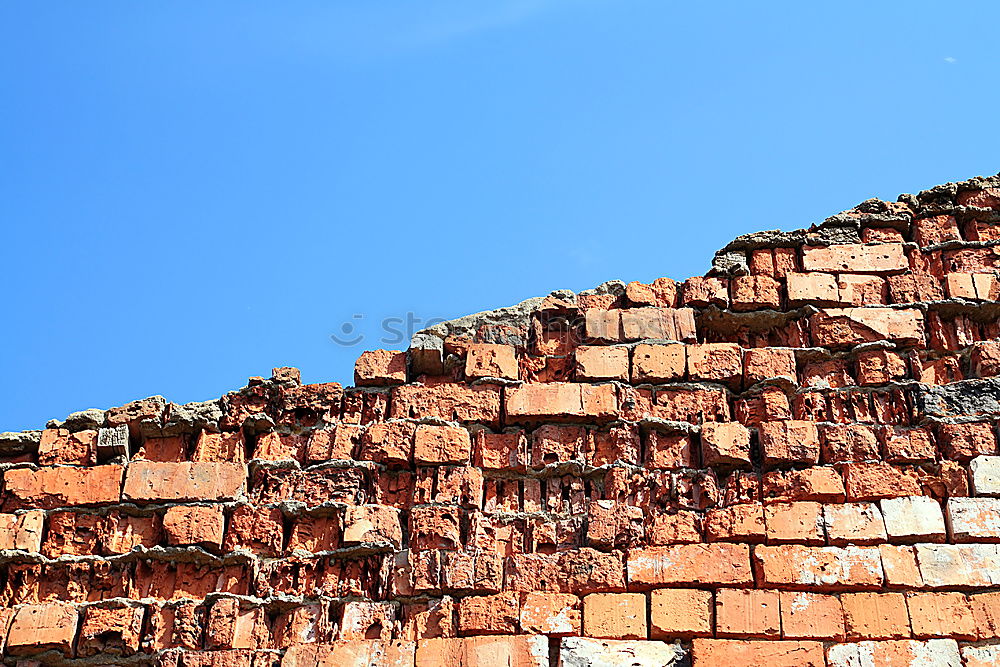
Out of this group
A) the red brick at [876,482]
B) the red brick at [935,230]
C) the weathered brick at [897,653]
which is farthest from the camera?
the red brick at [935,230]

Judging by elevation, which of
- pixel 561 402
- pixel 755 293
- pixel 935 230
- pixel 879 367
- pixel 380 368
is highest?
pixel 935 230

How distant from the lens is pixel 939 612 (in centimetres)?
550

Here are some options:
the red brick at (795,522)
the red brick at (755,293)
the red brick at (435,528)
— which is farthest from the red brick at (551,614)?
the red brick at (755,293)

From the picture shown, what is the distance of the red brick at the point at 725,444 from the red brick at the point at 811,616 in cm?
75

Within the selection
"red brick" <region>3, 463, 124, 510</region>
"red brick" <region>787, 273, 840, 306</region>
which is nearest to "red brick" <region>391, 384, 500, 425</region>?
"red brick" <region>3, 463, 124, 510</region>

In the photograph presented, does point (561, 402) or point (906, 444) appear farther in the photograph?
point (561, 402)

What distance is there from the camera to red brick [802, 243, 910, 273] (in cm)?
701

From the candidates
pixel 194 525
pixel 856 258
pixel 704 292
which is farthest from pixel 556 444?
pixel 856 258

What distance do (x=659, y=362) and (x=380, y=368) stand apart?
57.4 inches

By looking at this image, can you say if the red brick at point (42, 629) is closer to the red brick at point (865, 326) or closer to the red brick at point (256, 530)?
the red brick at point (256, 530)

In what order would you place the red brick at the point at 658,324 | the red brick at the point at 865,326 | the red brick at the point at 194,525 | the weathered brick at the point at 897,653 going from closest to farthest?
the weathered brick at the point at 897,653 < the red brick at the point at 194,525 < the red brick at the point at 865,326 < the red brick at the point at 658,324

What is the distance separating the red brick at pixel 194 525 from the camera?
A: 19.9 feet

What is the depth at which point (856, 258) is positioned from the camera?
278 inches

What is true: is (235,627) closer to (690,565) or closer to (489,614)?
(489,614)
